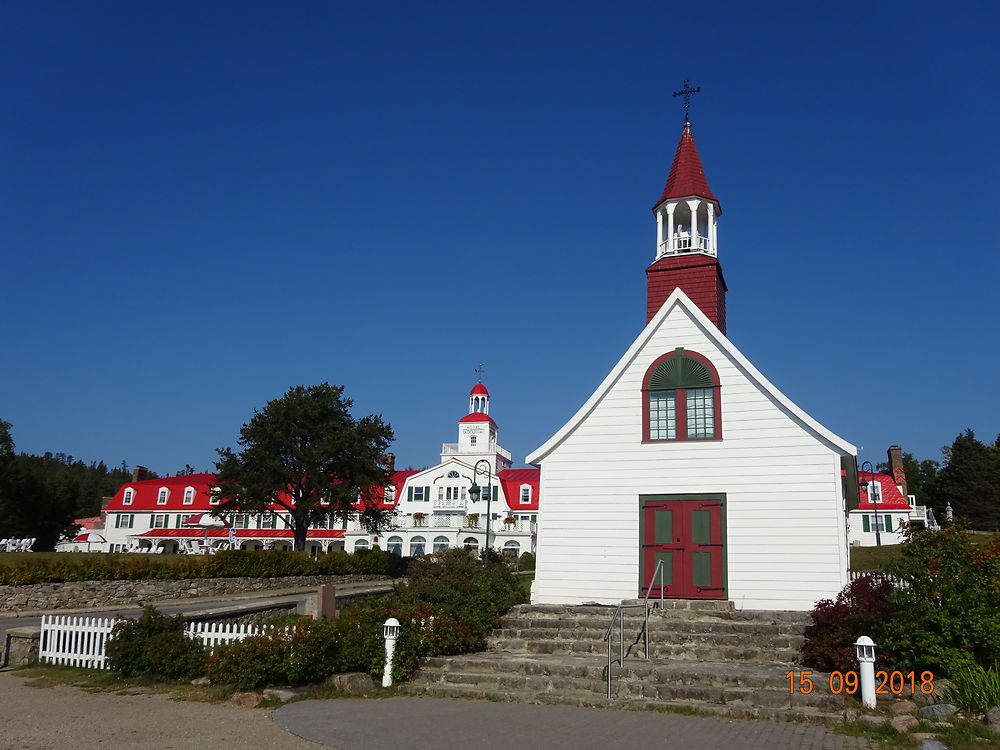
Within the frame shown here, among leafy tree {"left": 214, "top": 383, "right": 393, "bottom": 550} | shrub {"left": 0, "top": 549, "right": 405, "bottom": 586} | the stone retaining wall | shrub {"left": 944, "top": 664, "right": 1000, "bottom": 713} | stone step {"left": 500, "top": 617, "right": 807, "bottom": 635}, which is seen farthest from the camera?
leafy tree {"left": 214, "top": 383, "right": 393, "bottom": 550}

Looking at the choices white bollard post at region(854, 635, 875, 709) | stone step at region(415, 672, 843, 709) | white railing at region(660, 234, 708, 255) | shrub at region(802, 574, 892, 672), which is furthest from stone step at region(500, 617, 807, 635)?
white railing at region(660, 234, 708, 255)

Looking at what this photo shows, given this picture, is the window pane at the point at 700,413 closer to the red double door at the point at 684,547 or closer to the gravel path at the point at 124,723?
the red double door at the point at 684,547

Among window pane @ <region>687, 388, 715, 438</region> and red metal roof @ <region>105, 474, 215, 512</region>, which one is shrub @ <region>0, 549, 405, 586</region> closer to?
window pane @ <region>687, 388, 715, 438</region>

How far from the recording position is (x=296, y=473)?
146ft

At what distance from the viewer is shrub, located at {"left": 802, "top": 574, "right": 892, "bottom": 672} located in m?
11.8

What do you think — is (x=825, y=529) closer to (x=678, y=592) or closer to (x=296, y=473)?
(x=678, y=592)

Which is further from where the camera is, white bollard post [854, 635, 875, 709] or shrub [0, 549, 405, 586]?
shrub [0, 549, 405, 586]

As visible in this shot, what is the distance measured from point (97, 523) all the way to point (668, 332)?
281 ft

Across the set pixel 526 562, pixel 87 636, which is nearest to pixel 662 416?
pixel 87 636

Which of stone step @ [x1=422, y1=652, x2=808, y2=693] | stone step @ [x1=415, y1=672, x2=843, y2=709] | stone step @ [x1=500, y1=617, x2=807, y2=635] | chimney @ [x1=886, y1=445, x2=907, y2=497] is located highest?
chimney @ [x1=886, y1=445, x2=907, y2=497]

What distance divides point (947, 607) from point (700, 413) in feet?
25.4

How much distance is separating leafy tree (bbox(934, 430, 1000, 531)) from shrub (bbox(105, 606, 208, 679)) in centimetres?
8227

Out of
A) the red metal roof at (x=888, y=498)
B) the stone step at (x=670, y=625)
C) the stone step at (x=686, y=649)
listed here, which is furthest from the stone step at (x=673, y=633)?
the red metal roof at (x=888, y=498)

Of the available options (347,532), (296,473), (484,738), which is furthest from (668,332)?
(347,532)
